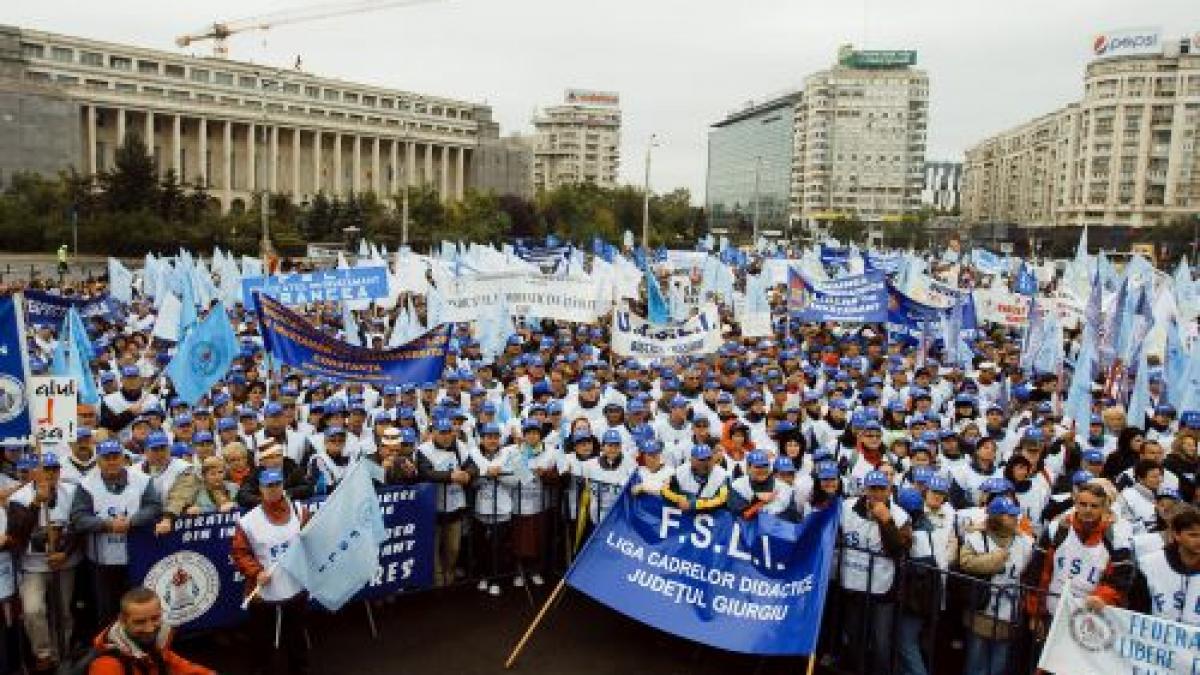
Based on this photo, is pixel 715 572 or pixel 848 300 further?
pixel 848 300

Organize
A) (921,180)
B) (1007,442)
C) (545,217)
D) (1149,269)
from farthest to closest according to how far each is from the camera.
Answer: (921,180), (545,217), (1149,269), (1007,442)

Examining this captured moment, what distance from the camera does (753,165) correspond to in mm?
168500

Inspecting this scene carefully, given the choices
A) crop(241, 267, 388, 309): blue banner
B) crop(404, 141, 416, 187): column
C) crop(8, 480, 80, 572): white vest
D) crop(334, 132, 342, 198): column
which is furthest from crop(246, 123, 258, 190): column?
crop(8, 480, 80, 572): white vest

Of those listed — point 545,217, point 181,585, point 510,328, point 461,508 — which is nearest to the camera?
point 181,585

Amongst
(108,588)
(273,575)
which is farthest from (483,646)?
(108,588)

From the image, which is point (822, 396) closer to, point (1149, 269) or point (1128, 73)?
point (1149, 269)

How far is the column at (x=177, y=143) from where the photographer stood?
92.2 meters

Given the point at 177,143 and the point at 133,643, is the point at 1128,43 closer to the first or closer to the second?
the point at 177,143

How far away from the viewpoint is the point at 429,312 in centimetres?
1531

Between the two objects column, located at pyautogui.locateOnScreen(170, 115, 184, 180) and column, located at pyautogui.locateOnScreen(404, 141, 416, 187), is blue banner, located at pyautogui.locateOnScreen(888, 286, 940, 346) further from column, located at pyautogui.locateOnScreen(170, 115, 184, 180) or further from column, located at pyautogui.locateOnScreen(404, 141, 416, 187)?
column, located at pyautogui.locateOnScreen(404, 141, 416, 187)

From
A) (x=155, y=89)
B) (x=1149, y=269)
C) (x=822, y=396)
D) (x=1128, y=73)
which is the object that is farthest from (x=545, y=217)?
(x=1128, y=73)

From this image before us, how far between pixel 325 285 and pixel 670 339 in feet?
22.0

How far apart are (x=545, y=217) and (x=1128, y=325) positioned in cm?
6013

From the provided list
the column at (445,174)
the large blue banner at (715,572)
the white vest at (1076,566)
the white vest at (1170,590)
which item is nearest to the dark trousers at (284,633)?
the large blue banner at (715,572)
